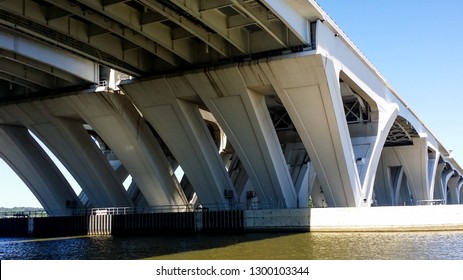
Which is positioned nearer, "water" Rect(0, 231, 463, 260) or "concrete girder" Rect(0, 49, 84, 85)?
"water" Rect(0, 231, 463, 260)

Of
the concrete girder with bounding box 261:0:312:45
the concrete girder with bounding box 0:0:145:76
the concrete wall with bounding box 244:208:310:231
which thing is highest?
the concrete girder with bounding box 261:0:312:45

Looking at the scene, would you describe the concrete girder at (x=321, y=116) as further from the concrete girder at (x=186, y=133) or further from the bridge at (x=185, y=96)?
the concrete girder at (x=186, y=133)

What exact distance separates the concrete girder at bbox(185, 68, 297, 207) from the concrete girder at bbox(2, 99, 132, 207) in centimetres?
1124

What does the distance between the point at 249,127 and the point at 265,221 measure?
240 inches

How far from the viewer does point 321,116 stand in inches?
1320

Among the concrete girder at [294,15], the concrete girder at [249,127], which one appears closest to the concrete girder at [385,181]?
the concrete girder at [249,127]

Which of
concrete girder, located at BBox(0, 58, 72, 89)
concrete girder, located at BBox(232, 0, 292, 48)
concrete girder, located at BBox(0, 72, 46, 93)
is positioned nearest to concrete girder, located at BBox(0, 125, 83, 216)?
concrete girder, located at BBox(0, 72, 46, 93)

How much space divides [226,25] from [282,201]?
494 inches

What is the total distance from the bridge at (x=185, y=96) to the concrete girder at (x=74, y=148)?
0.30 feet

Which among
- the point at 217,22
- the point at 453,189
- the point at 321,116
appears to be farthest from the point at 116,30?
the point at 453,189

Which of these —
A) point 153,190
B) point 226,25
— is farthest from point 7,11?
point 153,190

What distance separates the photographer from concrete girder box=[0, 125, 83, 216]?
43.6 m

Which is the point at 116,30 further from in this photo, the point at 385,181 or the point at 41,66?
the point at 385,181

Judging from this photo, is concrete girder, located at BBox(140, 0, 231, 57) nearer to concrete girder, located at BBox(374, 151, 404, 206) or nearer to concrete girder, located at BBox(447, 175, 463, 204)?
concrete girder, located at BBox(374, 151, 404, 206)
